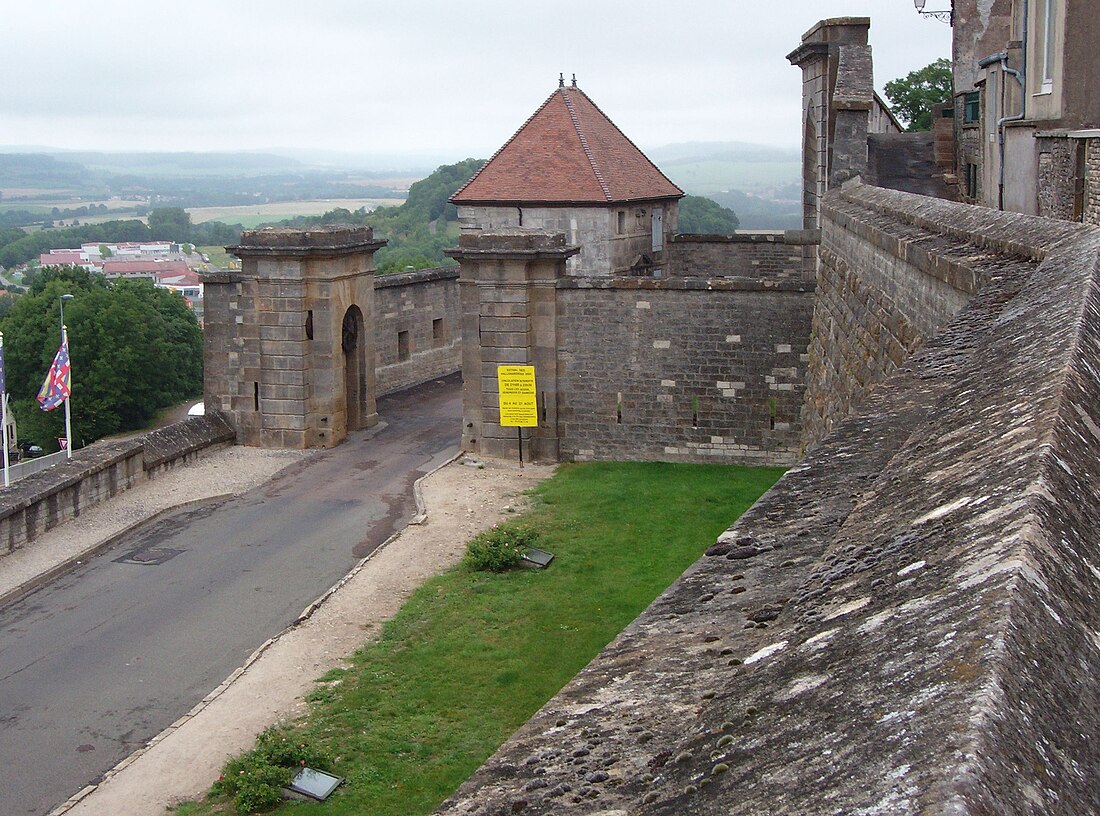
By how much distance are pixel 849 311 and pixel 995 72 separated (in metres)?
7.73

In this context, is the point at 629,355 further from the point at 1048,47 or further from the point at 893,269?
the point at 893,269

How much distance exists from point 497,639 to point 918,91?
3376 cm

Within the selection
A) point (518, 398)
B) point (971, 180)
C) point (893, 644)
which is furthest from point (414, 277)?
point (893, 644)

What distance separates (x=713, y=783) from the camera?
7.64 feet

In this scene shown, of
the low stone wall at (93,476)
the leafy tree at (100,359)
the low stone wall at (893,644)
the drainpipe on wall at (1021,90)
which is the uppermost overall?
the drainpipe on wall at (1021,90)

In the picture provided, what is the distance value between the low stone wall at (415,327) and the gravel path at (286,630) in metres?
5.65

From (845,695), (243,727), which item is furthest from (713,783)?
(243,727)

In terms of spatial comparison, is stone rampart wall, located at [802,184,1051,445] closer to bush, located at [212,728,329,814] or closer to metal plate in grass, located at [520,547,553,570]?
metal plate in grass, located at [520,547,553,570]

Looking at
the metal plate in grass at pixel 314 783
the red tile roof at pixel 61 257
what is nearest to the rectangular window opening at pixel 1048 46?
the metal plate in grass at pixel 314 783

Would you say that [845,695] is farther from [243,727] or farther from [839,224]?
[839,224]

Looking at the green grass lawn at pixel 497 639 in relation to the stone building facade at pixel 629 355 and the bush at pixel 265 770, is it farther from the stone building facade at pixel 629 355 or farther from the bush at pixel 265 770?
the stone building facade at pixel 629 355

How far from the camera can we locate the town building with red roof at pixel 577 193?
29453 mm

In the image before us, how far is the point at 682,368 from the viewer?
23234 millimetres

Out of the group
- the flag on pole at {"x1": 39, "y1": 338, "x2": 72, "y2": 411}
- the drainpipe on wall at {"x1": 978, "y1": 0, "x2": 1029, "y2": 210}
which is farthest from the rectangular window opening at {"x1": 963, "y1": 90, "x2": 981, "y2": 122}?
the flag on pole at {"x1": 39, "y1": 338, "x2": 72, "y2": 411}
